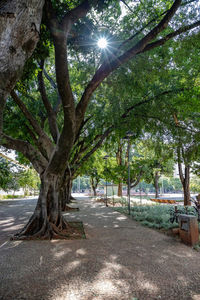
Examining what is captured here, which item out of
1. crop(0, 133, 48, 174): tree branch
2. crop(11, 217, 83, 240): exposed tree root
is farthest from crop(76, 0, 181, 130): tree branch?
crop(11, 217, 83, 240): exposed tree root

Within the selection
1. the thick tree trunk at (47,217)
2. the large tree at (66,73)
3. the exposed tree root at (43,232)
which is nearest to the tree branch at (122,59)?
the large tree at (66,73)

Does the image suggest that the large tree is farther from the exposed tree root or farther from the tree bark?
the tree bark

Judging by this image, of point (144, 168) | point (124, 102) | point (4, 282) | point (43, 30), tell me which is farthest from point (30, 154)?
point (144, 168)

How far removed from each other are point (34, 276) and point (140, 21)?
7904mm

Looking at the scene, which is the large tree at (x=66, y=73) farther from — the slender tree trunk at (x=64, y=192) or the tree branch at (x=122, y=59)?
the slender tree trunk at (x=64, y=192)

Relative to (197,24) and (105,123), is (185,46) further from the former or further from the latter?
(105,123)

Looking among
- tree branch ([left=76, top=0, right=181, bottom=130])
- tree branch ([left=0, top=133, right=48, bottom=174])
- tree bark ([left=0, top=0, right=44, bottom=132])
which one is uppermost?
tree branch ([left=76, top=0, right=181, bottom=130])

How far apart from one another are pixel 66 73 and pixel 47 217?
15.5 feet

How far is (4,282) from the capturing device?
2.95 metres

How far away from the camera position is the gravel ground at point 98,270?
8.84 ft

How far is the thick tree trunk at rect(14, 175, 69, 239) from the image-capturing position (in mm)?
6019

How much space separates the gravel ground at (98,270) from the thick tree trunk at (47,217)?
23.3 inches

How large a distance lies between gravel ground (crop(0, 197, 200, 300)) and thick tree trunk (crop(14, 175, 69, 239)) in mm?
591

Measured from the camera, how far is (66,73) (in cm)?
420
